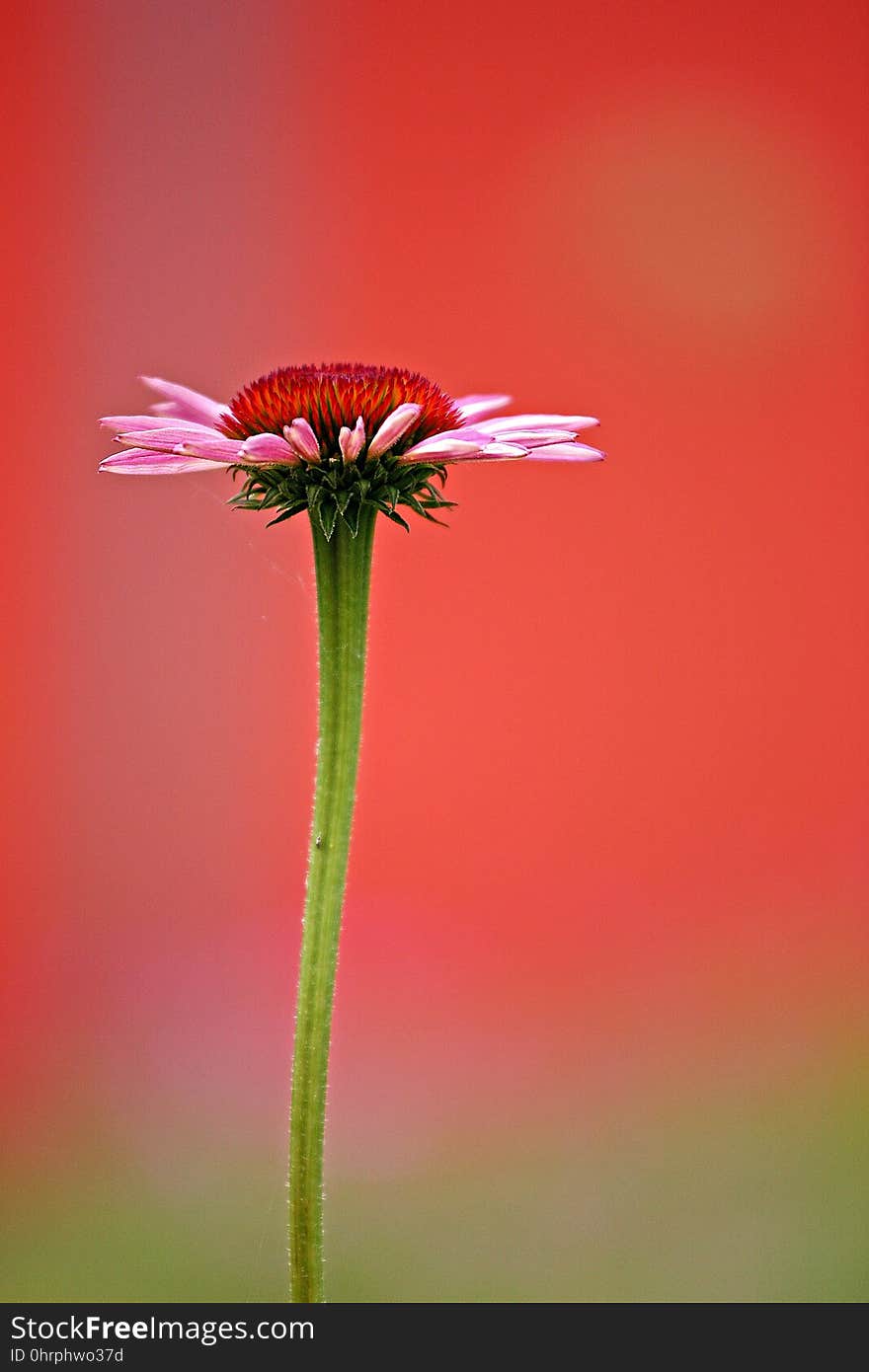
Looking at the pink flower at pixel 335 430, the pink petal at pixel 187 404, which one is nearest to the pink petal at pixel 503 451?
the pink flower at pixel 335 430

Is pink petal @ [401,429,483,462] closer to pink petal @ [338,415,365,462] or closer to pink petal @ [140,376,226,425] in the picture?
pink petal @ [338,415,365,462]

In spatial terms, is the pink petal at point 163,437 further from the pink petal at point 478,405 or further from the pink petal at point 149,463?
the pink petal at point 478,405

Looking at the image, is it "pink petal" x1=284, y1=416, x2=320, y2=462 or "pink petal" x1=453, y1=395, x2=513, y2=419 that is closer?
"pink petal" x1=284, y1=416, x2=320, y2=462

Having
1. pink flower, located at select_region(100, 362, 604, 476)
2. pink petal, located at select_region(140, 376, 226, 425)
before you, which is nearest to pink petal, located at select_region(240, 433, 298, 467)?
pink flower, located at select_region(100, 362, 604, 476)

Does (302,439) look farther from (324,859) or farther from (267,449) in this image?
(324,859)

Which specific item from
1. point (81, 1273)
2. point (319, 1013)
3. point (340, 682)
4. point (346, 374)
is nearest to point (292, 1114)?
point (319, 1013)

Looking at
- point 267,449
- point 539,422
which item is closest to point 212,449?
point 267,449
